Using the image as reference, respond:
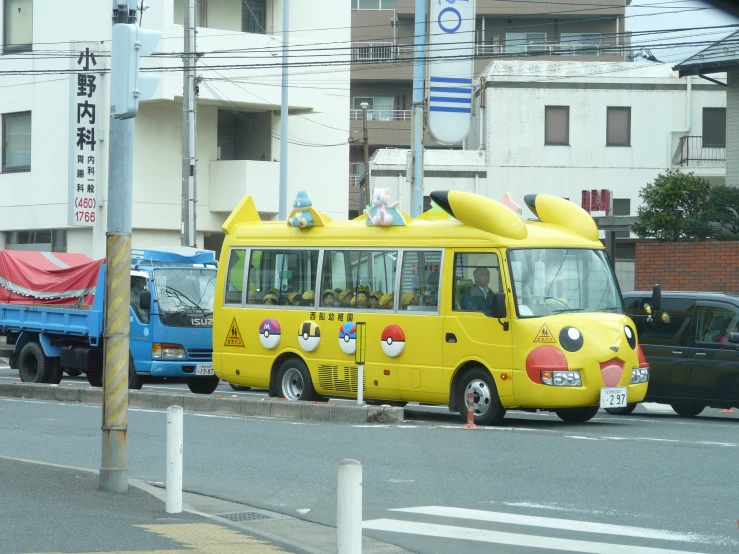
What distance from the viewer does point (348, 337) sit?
16594 mm

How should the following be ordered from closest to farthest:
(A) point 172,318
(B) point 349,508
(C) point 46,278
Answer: (B) point 349,508
(A) point 172,318
(C) point 46,278

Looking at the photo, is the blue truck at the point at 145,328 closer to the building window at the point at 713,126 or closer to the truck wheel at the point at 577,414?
the truck wheel at the point at 577,414

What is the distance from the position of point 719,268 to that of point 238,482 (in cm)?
1843

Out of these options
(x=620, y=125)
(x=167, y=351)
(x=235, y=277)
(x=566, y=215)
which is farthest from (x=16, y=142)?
(x=566, y=215)

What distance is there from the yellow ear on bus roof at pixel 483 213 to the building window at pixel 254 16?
23.4 m

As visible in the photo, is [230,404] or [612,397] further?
[230,404]

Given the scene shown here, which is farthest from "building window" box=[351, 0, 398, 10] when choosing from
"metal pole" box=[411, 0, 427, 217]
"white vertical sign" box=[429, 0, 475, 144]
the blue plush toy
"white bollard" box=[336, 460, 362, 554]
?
"white bollard" box=[336, 460, 362, 554]

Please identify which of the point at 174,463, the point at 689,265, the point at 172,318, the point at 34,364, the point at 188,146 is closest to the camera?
the point at 174,463

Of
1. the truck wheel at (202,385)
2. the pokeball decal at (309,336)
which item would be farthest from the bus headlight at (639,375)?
the truck wheel at (202,385)

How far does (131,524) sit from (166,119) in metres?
28.5

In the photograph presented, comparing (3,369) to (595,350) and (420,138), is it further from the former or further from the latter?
(595,350)

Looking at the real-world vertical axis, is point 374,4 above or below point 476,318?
above

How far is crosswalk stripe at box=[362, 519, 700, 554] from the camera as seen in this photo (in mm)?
7254

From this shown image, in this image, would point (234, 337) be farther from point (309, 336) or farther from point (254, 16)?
point (254, 16)
